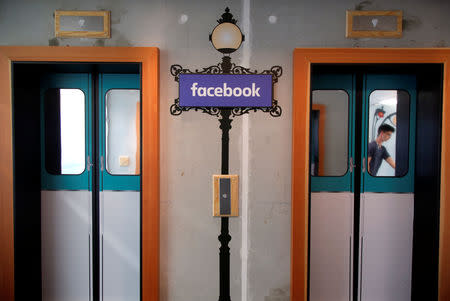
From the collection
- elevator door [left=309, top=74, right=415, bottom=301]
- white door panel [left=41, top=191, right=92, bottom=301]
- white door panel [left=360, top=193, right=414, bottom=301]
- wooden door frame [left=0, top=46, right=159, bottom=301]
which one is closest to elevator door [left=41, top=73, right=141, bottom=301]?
white door panel [left=41, top=191, right=92, bottom=301]

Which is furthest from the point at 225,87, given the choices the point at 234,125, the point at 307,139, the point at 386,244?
the point at 386,244

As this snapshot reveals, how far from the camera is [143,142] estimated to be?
2.01 metres

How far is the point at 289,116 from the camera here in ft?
6.75

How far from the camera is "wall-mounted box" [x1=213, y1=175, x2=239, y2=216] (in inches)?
81.4

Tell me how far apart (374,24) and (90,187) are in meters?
2.68

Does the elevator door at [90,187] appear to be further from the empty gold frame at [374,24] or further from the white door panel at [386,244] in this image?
the white door panel at [386,244]

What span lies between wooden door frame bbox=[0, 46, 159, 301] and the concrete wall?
0.08 metres

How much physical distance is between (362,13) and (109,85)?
2132 mm

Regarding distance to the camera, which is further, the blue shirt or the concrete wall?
the blue shirt

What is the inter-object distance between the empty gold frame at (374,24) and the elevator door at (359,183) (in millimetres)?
370

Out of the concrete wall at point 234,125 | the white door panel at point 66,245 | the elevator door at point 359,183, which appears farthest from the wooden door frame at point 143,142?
the elevator door at point 359,183

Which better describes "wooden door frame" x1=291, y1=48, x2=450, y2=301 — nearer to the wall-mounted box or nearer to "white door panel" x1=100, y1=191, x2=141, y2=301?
the wall-mounted box

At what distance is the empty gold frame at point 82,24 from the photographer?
2006 millimetres

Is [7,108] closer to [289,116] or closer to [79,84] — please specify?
[79,84]
